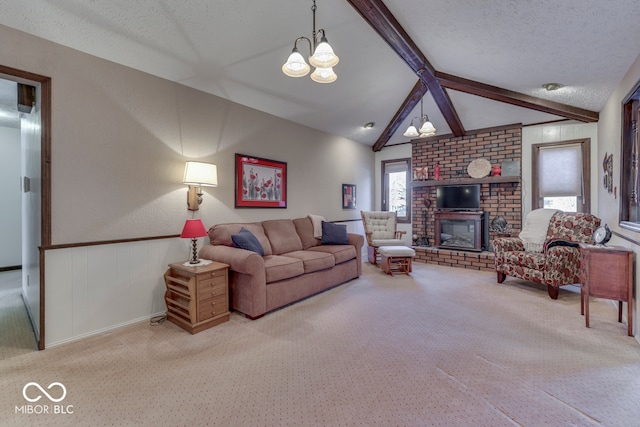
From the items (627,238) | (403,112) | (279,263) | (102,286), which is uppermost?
(403,112)

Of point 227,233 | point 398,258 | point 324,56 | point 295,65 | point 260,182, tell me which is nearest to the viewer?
point 324,56

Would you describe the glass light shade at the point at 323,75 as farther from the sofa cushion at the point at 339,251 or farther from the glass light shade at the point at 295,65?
the sofa cushion at the point at 339,251

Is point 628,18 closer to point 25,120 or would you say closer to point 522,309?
point 522,309

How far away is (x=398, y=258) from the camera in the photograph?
488 cm

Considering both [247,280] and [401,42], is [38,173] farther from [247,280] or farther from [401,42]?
[401,42]

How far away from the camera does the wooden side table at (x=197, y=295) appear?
262 cm

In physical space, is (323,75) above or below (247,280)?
above

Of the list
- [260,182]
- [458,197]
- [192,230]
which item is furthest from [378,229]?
[192,230]

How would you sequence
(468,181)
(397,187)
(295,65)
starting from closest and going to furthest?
(295,65)
(468,181)
(397,187)

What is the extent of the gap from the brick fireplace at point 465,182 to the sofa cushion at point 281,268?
3.36 m

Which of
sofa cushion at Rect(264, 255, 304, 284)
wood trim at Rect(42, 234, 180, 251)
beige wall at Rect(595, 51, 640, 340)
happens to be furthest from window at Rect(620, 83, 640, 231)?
wood trim at Rect(42, 234, 180, 251)

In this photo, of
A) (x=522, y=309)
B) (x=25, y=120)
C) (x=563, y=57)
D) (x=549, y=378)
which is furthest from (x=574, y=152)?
(x=25, y=120)

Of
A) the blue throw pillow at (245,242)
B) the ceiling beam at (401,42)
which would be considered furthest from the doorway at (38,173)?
the ceiling beam at (401,42)

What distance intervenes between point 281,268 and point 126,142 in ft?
6.60
